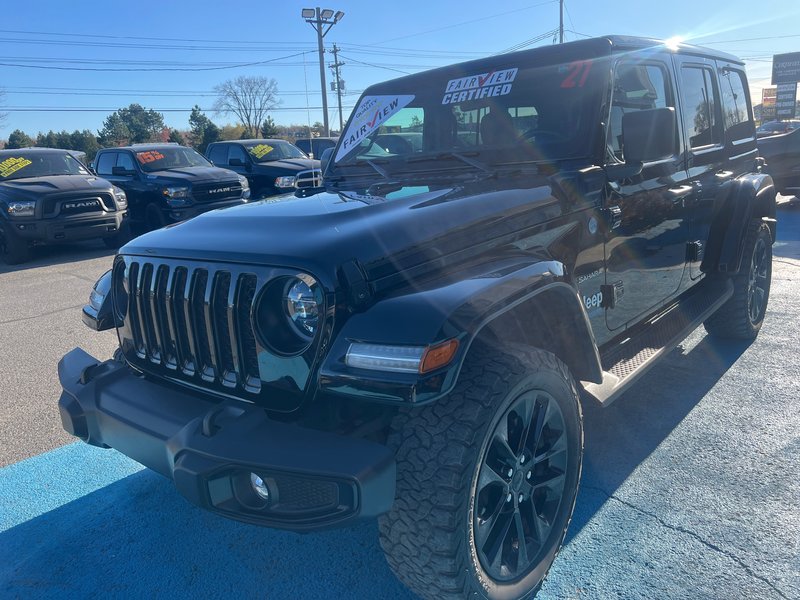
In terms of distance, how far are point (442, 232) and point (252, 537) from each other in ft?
5.27

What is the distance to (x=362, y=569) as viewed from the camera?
2568mm

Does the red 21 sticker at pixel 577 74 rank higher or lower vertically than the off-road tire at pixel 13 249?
higher

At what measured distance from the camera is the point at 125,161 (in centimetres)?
1208

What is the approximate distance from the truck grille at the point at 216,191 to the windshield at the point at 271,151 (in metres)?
2.08

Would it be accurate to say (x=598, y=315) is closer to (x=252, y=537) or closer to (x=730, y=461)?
(x=730, y=461)

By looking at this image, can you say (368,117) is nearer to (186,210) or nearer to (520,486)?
(520,486)

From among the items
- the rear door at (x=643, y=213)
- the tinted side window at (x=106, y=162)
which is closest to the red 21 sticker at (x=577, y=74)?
the rear door at (x=643, y=213)

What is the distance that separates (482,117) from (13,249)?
917cm

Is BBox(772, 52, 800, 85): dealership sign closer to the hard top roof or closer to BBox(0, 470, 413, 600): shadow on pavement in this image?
the hard top roof

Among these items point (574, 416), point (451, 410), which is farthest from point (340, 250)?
point (574, 416)

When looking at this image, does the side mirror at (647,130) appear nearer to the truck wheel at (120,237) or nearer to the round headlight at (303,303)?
the round headlight at (303,303)

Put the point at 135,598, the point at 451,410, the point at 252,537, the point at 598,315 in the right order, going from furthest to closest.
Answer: the point at 598,315
the point at 252,537
the point at 135,598
the point at 451,410

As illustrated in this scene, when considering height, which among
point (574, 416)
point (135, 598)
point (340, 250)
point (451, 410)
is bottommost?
point (135, 598)

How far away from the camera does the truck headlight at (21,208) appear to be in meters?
9.71
